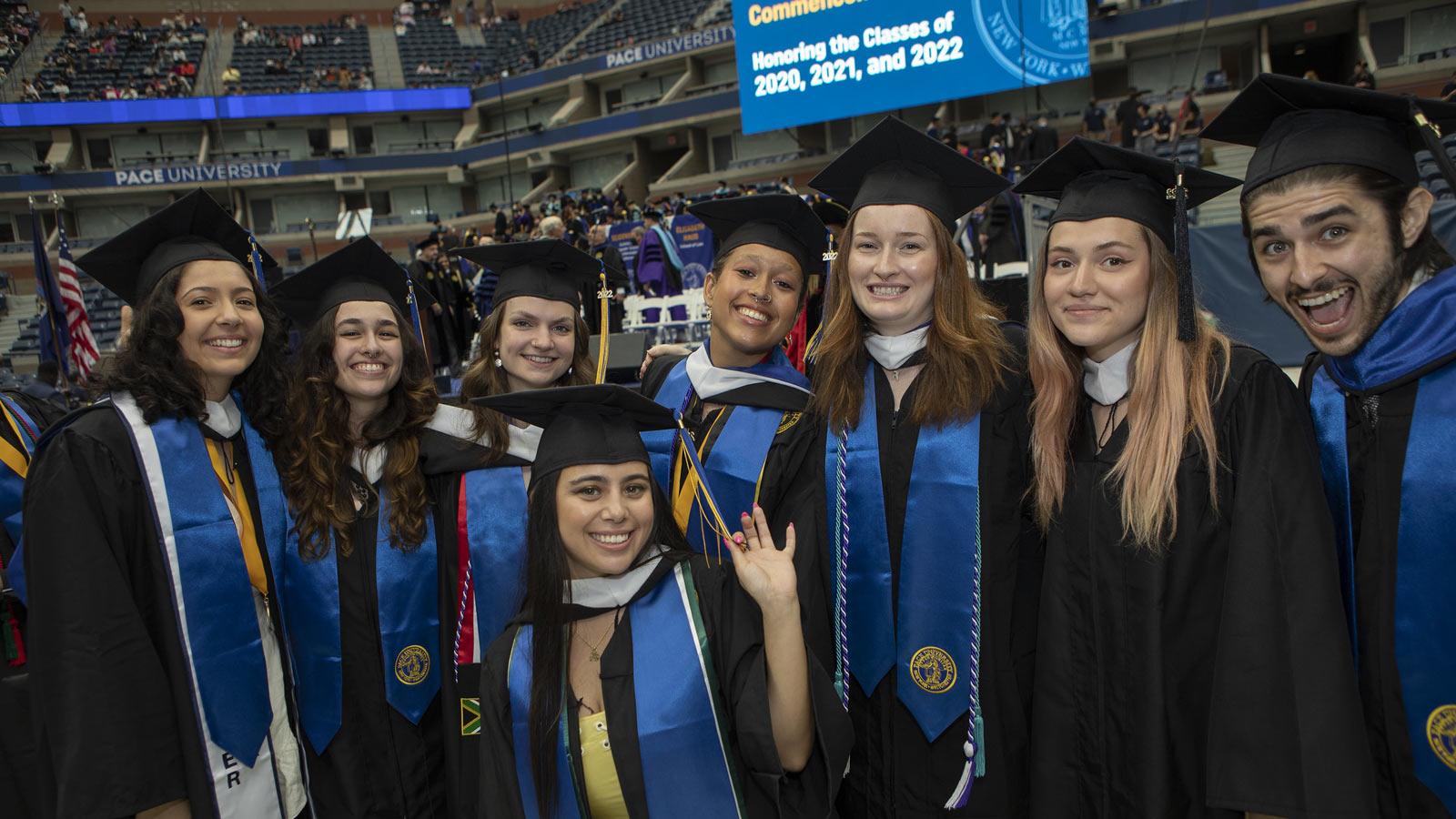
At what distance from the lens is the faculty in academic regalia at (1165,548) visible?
5.45 feet

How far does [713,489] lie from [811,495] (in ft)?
0.97

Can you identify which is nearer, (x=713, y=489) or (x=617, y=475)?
(x=617, y=475)

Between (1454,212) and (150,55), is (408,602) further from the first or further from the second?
(150,55)

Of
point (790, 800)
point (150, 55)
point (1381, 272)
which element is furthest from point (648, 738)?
point (150, 55)

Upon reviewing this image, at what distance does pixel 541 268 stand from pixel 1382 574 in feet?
7.65

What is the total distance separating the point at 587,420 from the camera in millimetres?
2000

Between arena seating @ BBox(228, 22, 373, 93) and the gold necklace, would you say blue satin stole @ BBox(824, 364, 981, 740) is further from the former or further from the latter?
arena seating @ BBox(228, 22, 373, 93)

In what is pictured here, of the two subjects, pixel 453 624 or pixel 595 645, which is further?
pixel 453 624

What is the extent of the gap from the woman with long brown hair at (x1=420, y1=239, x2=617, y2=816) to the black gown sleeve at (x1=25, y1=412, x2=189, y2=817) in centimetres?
66

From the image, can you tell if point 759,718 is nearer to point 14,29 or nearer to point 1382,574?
point 1382,574

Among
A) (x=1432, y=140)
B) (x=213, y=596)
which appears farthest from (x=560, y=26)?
(x=1432, y=140)

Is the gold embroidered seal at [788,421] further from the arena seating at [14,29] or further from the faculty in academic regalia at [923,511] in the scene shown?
the arena seating at [14,29]

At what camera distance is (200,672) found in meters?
2.14

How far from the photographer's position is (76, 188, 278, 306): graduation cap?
228 centimetres
